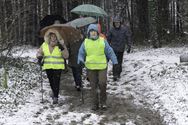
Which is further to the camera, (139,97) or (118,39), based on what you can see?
(118,39)

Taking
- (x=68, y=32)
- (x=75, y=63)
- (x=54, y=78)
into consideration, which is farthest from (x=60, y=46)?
(x=75, y=63)

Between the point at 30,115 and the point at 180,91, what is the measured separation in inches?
151

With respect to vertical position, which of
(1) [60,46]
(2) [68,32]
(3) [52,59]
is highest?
(2) [68,32]

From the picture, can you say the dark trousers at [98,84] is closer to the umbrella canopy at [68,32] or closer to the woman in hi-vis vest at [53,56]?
the woman in hi-vis vest at [53,56]

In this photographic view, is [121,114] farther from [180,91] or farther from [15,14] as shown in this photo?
[15,14]

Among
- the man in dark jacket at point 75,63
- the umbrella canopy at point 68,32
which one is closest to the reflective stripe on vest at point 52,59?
the umbrella canopy at point 68,32

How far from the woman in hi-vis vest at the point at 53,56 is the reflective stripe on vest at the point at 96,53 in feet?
2.50

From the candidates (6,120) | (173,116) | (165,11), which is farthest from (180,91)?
(165,11)

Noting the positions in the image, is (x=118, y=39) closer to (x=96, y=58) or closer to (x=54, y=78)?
(x=54, y=78)

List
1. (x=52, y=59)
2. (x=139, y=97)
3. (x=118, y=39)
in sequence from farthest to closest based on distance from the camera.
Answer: (x=118, y=39) → (x=139, y=97) → (x=52, y=59)

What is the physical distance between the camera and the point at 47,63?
11.5 m

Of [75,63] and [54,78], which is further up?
[75,63]

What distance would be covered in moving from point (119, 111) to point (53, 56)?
2.14m

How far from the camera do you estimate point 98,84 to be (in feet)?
36.6
